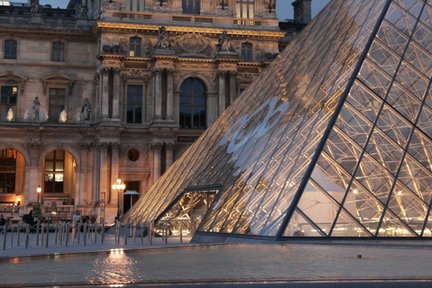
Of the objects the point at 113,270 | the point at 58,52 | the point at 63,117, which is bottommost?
the point at 113,270

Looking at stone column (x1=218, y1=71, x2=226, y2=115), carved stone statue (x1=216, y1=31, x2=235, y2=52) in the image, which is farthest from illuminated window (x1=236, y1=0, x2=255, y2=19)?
stone column (x1=218, y1=71, x2=226, y2=115)

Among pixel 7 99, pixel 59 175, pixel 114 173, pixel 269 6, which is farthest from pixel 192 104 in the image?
pixel 7 99

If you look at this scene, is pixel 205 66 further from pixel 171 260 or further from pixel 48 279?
pixel 48 279

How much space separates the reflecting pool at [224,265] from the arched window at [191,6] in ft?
113

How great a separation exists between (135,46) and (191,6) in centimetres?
531

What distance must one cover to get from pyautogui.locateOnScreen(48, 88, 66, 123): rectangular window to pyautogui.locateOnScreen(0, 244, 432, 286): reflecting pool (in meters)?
33.6

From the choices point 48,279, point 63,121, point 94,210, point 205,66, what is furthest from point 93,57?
point 48,279

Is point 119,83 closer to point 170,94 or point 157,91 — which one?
point 157,91

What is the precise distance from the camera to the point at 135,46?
47844 mm

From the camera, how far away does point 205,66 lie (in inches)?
1913

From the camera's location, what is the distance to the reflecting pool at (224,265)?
10211 millimetres

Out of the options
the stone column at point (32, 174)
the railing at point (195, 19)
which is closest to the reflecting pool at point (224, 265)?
the stone column at point (32, 174)

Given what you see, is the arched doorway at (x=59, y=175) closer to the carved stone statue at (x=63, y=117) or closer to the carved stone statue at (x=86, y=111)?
the carved stone statue at (x=63, y=117)

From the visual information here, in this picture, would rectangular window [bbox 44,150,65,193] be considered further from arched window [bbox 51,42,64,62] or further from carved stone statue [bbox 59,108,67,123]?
arched window [bbox 51,42,64,62]
